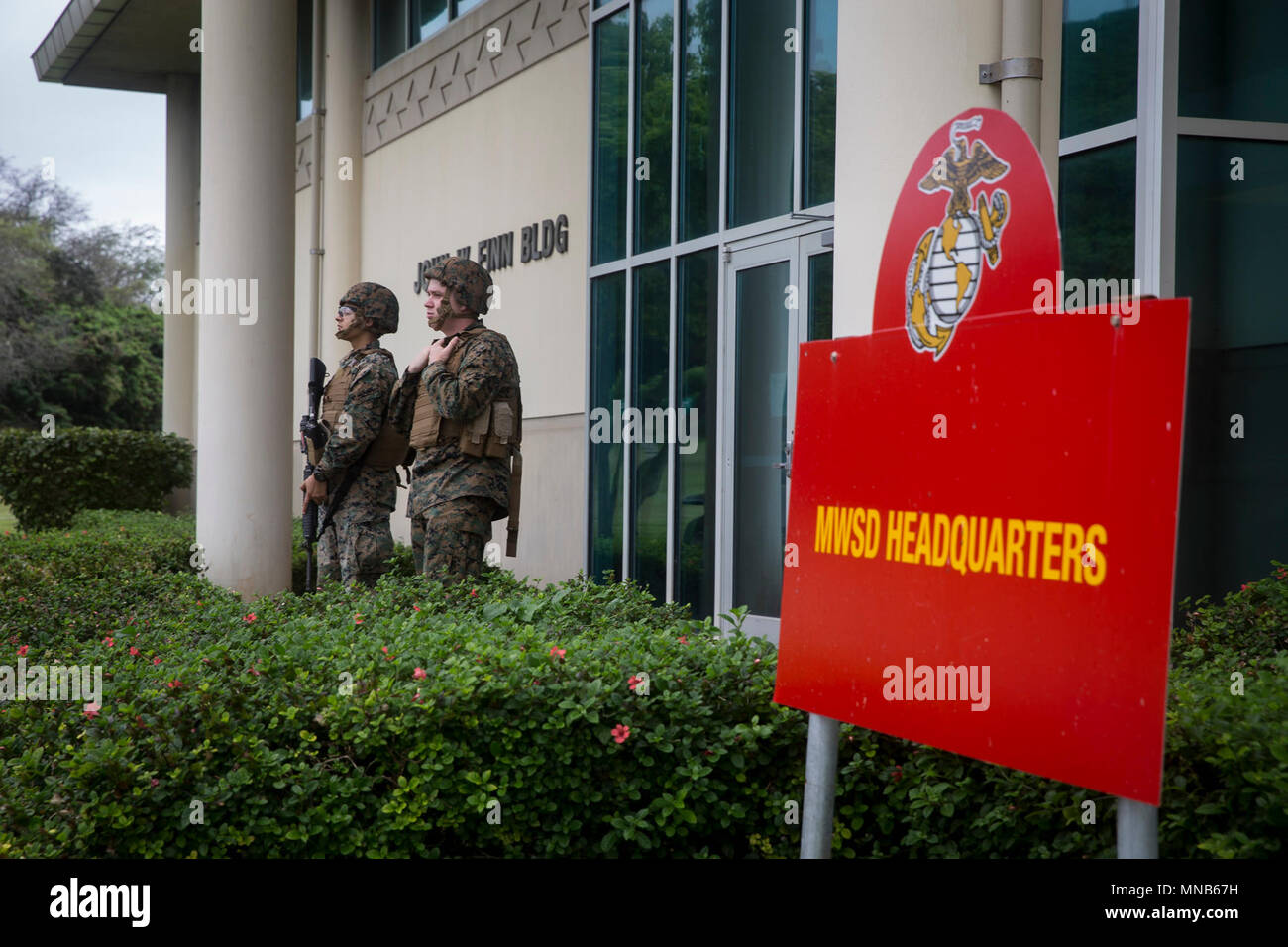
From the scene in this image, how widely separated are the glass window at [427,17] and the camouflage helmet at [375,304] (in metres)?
7.54

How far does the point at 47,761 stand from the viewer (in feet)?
12.2

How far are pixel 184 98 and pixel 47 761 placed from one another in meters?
21.2

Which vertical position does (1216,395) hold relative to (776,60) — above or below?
below

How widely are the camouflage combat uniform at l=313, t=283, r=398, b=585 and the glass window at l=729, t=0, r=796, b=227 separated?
9.93 ft

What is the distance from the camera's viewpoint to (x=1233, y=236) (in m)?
6.12

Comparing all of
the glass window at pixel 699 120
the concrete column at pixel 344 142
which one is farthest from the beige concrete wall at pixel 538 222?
the concrete column at pixel 344 142

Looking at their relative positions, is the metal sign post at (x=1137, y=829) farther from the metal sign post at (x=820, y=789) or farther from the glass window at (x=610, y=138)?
the glass window at (x=610, y=138)

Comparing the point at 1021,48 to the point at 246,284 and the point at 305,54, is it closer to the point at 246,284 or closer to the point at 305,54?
the point at 246,284

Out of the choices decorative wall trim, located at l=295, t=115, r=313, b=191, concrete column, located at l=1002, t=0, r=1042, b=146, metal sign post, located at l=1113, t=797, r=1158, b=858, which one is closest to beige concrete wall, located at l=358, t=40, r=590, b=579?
decorative wall trim, located at l=295, t=115, r=313, b=191

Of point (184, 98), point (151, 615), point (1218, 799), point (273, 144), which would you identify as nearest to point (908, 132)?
point (1218, 799)

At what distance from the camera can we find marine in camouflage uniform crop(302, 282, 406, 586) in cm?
729

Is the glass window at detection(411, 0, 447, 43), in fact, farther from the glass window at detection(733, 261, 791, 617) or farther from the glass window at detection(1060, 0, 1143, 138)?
the glass window at detection(1060, 0, 1143, 138)

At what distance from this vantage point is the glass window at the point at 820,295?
26.6 feet

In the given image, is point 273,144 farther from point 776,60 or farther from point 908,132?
point 908,132
